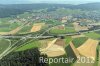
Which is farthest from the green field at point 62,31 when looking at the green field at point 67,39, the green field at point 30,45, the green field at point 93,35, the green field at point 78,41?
the green field at point 30,45

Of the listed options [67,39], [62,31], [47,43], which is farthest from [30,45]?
[62,31]

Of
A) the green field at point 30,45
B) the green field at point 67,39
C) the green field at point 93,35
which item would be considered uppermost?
the green field at point 30,45

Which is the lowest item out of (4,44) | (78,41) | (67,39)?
(4,44)

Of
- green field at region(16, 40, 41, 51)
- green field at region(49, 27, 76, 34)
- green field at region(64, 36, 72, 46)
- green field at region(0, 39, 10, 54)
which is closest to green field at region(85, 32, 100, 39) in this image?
green field at region(49, 27, 76, 34)

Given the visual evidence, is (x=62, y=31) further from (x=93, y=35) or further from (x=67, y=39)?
(x=67, y=39)

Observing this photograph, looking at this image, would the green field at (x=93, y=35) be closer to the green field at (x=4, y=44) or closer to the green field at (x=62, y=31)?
the green field at (x=62, y=31)

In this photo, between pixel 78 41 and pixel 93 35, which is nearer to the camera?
pixel 78 41

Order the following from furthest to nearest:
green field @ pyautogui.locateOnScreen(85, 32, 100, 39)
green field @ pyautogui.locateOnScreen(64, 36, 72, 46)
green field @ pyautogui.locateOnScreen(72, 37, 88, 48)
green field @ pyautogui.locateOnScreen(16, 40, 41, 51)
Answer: green field @ pyautogui.locateOnScreen(85, 32, 100, 39), green field @ pyautogui.locateOnScreen(64, 36, 72, 46), green field @ pyautogui.locateOnScreen(72, 37, 88, 48), green field @ pyautogui.locateOnScreen(16, 40, 41, 51)

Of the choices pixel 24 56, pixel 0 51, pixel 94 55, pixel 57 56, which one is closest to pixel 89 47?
pixel 94 55

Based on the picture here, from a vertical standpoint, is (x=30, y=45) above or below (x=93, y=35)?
above

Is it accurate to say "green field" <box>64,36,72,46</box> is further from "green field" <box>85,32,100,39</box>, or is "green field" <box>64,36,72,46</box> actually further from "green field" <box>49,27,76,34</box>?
"green field" <box>49,27,76,34</box>

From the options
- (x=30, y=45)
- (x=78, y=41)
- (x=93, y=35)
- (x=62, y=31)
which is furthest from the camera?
(x=62, y=31)

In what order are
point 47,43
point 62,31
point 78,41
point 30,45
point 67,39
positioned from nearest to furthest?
point 30,45 → point 47,43 → point 78,41 → point 67,39 → point 62,31
